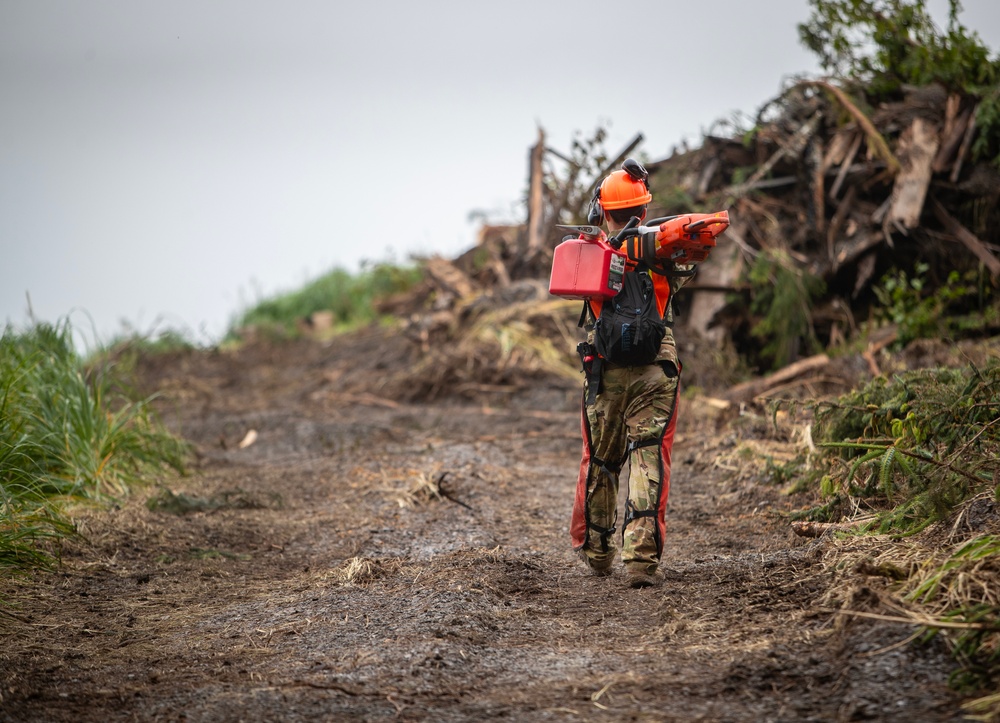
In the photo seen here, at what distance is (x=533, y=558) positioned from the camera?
5000mm

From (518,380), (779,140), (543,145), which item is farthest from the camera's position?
(543,145)

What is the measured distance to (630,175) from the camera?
4.71 m

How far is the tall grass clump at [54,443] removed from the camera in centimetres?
517

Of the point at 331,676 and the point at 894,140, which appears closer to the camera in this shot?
the point at 331,676

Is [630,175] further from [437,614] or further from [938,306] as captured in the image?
[938,306]

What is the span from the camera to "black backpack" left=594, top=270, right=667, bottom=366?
14.5 ft

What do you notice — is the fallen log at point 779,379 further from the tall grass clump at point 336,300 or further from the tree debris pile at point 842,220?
the tall grass clump at point 336,300

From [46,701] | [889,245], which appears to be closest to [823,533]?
[46,701]

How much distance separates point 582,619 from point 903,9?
8517 mm

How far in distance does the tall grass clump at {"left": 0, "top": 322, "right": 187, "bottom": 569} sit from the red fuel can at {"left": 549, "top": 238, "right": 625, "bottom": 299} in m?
3.05

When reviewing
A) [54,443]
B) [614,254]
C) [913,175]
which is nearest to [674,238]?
[614,254]

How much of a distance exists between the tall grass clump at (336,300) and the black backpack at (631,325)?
13.0 meters

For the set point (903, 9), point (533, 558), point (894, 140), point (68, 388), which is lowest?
point (533, 558)

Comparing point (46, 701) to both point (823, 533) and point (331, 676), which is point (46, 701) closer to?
point (331, 676)
